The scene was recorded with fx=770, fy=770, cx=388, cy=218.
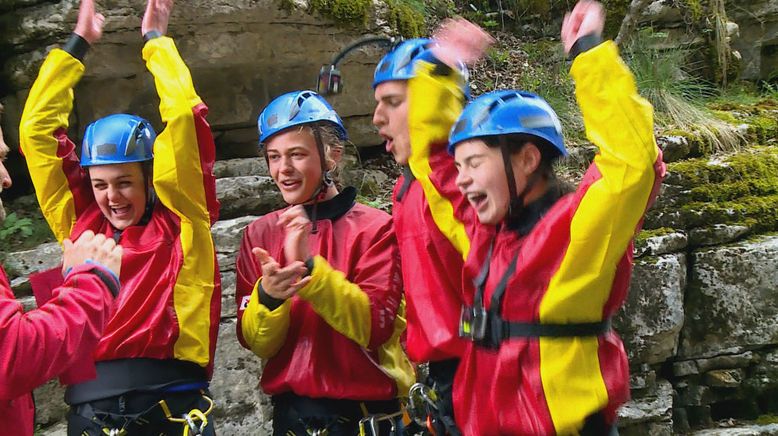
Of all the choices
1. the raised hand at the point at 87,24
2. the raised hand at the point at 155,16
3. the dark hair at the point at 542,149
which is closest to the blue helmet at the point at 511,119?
the dark hair at the point at 542,149

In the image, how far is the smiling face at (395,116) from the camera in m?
3.55

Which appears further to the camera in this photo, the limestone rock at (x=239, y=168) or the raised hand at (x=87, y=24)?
the limestone rock at (x=239, y=168)

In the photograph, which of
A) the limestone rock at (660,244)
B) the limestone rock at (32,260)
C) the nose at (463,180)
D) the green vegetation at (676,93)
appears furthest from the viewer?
the green vegetation at (676,93)

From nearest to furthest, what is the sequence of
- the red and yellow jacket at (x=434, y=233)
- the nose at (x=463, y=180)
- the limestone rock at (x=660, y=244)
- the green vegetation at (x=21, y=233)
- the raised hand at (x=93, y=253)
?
the raised hand at (x=93, y=253), the nose at (x=463, y=180), the red and yellow jacket at (x=434, y=233), the green vegetation at (x=21, y=233), the limestone rock at (x=660, y=244)

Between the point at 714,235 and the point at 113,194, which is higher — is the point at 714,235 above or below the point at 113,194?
below

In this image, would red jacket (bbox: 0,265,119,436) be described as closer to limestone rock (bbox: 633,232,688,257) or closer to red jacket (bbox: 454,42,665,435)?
red jacket (bbox: 454,42,665,435)

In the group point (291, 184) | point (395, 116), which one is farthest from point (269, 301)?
point (395, 116)

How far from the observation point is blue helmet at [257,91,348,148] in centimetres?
375

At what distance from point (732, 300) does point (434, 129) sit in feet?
11.6

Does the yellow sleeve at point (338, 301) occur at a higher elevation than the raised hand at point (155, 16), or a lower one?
lower

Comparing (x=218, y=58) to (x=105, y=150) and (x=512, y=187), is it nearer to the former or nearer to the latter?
(x=105, y=150)

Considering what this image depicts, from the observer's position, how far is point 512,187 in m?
2.82

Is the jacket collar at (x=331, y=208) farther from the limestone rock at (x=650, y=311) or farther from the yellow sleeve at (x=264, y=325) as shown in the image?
the limestone rock at (x=650, y=311)

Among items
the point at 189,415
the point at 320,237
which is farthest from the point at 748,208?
the point at 189,415
